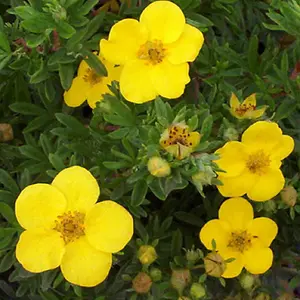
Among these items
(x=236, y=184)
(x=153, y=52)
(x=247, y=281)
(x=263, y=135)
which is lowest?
(x=247, y=281)

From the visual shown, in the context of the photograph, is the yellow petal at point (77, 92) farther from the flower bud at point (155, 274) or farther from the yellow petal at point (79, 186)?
the flower bud at point (155, 274)

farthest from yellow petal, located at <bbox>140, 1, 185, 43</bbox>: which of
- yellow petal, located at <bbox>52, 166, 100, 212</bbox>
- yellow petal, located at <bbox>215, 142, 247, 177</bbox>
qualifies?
yellow petal, located at <bbox>52, 166, 100, 212</bbox>

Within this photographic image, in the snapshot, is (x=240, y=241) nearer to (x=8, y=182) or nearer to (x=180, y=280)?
(x=180, y=280)

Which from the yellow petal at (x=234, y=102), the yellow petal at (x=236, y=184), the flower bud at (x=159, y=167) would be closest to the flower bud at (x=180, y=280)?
the yellow petal at (x=236, y=184)

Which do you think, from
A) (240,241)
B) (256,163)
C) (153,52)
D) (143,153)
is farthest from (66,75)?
(240,241)

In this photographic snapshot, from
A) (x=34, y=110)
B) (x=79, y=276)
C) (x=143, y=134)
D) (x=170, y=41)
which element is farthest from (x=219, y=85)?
(x=79, y=276)

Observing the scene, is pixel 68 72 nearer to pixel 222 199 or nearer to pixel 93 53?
pixel 93 53
